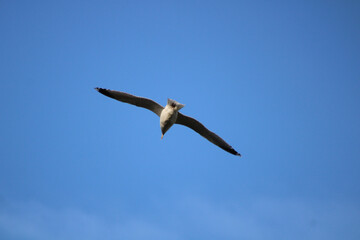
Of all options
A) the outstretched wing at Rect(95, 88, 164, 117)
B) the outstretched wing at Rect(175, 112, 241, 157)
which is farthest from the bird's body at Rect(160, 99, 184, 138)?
the outstretched wing at Rect(175, 112, 241, 157)

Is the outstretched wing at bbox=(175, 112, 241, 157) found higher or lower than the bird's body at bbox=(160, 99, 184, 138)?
higher

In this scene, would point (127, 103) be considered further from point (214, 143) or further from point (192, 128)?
point (214, 143)

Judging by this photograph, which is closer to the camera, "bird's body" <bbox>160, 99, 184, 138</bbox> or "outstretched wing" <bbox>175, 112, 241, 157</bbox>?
"bird's body" <bbox>160, 99, 184, 138</bbox>

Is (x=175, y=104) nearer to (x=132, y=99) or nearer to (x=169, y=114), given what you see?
(x=169, y=114)

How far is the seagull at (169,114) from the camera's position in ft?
59.5

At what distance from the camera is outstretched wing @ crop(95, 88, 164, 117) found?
18.5 m

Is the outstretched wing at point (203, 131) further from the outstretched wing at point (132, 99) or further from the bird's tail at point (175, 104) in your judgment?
the outstretched wing at point (132, 99)

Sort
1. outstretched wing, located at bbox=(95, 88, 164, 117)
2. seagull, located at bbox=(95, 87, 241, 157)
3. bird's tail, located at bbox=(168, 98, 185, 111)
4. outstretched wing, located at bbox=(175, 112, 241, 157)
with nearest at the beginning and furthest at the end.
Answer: bird's tail, located at bbox=(168, 98, 185, 111)
seagull, located at bbox=(95, 87, 241, 157)
outstretched wing, located at bbox=(95, 88, 164, 117)
outstretched wing, located at bbox=(175, 112, 241, 157)

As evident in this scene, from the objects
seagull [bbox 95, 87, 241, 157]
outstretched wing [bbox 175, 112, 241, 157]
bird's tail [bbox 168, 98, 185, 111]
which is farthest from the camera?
outstretched wing [bbox 175, 112, 241, 157]

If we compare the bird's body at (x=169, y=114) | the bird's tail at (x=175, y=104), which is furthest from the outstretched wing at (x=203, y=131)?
the bird's tail at (x=175, y=104)

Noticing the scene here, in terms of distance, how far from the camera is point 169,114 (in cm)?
1811

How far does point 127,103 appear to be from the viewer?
62.0 feet

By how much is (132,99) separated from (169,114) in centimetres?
191

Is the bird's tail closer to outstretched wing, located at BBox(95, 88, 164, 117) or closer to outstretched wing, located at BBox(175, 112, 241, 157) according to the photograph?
outstretched wing, located at BBox(95, 88, 164, 117)
